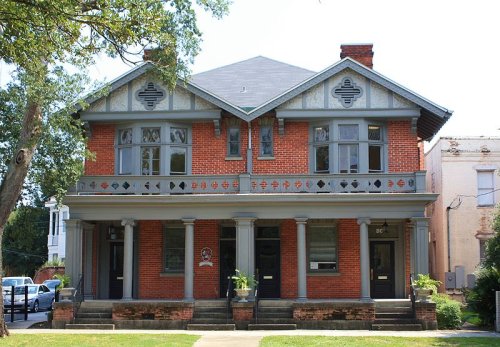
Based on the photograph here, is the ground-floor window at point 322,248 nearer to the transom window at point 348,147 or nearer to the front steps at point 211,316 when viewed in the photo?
the transom window at point 348,147

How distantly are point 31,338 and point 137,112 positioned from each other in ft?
30.4

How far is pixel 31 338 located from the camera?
763 inches

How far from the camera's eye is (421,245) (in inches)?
945

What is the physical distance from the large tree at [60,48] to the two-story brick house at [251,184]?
9.59ft

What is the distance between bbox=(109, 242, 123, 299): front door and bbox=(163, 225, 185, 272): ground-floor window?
1843mm

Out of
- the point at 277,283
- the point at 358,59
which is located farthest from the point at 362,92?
the point at 277,283

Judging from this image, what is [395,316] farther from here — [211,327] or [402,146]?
[402,146]

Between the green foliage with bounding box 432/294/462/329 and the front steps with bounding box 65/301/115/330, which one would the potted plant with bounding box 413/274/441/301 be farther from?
the front steps with bounding box 65/301/115/330

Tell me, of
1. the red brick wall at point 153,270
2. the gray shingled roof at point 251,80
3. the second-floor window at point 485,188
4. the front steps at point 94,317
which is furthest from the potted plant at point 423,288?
the second-floor window at point 485,188

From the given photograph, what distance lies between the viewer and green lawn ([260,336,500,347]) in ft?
59.8

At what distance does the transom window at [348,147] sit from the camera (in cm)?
2575

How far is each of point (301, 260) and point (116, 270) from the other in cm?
722

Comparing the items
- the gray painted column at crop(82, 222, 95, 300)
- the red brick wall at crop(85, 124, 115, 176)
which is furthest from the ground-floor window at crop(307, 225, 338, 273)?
the gray painted column at crop(82, 222, 95, 300)

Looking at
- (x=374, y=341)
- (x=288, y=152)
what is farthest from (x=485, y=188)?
(x=374, y=341)
